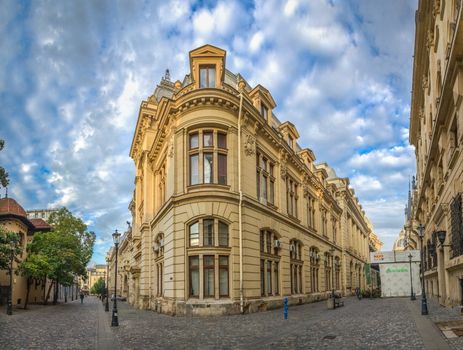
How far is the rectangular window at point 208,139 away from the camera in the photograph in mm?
26719

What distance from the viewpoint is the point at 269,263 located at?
101 ft

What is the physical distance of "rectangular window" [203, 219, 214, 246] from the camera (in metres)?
25.2

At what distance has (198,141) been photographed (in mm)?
26578

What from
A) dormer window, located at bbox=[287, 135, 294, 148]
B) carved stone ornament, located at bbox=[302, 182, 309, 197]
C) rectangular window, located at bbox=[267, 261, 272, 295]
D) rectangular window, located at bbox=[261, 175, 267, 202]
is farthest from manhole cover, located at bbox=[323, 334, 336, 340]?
carved stone ornament, located at bbox=[302, 182, 309, 197]

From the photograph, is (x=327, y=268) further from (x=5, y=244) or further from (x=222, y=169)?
(x=5, y=244)

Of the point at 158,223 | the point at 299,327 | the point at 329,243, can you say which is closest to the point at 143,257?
the point at 158,223

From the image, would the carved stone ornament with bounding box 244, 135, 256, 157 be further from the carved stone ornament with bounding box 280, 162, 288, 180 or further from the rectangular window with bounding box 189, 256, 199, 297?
the rectangular window with bounding box 189, 256, 199, 297

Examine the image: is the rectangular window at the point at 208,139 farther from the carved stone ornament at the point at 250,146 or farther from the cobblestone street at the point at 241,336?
the cobblestone street at the point at 241,336

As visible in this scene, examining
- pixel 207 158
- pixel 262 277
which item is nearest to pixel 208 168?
pixel 207 158

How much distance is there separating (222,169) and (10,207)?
29.2m

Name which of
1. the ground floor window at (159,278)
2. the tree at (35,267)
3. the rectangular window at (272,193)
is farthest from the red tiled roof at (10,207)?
the rectangular window at (272,193)

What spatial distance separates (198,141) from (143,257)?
547 inches

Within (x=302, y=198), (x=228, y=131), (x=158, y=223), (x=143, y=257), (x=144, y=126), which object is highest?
(x=144, y=126)

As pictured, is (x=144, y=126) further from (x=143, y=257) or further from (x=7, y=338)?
(x=7, y=338)
